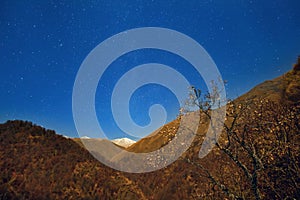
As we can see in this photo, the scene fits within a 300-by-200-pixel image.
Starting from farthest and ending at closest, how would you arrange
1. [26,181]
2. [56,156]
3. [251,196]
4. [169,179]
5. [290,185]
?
[169,179] → [56,156] → [26,181] → [251,196] → [290,185]

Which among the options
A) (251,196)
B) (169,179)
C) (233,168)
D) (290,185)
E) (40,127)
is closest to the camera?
(290,185)

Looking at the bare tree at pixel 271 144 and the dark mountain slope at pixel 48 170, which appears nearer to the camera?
the bare tree at pixel 271 144

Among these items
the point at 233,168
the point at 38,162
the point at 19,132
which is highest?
the point at 19,132

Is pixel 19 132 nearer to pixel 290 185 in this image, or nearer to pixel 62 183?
pixel 62 183

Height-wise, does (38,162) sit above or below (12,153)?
below

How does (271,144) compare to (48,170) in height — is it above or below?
below

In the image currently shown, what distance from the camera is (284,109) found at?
54.6 ft

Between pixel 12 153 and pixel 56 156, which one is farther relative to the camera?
pixel 56 156

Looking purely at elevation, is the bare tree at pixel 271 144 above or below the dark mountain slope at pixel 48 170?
below

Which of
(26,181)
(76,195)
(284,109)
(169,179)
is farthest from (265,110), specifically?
(169,179)

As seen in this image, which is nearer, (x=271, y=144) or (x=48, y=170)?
(x=271, y=144)

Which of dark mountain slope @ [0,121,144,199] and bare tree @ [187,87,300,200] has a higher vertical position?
dark mountain slope @ [0,121,144,199]

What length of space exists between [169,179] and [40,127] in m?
44.4

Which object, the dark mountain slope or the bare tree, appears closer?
the bare tree
